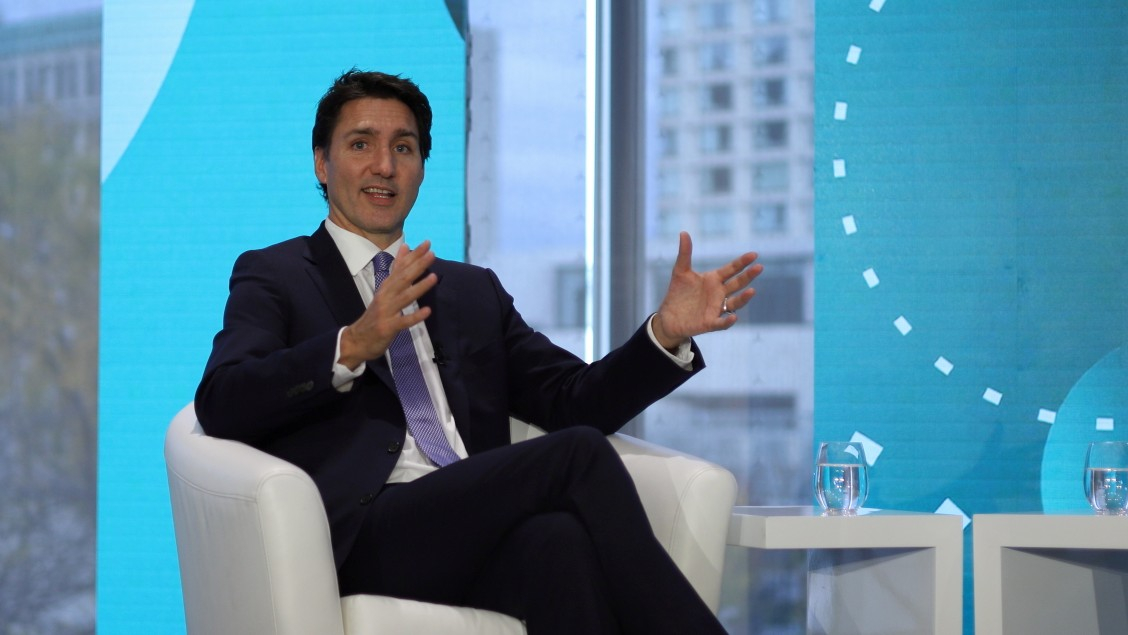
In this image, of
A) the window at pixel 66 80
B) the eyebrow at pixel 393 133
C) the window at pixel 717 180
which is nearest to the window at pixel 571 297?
the window at pixel 717 180

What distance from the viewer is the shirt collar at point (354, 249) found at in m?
2.20

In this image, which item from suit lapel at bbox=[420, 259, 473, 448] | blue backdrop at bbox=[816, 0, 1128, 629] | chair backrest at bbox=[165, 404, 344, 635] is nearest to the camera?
chair backrest at bbox=[165, 404, 344, 635]

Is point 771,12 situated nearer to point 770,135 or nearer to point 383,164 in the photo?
point 770,135

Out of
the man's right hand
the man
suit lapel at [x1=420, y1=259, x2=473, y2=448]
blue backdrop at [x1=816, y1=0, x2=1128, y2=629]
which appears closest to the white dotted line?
blue backdrop at [x1=816, y1=0, x2=1128, y2=629]

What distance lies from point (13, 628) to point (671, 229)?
2.28 metres

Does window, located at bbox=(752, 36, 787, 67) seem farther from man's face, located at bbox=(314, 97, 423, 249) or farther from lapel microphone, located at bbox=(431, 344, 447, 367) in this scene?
lapel microphone, located at bbox=(431, 344, 447, 367)

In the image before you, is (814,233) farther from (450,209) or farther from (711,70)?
(450,209)

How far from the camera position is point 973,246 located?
315cm

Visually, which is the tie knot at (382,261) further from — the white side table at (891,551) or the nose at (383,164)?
the white side table at (891,551)

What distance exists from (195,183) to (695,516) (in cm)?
206

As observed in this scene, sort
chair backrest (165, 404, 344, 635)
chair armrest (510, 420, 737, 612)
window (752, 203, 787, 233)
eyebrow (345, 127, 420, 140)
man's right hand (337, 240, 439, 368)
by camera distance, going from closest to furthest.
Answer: chair backrest (165, 404, 344, 635)
man's right hand (337, 240, 439, 368)
chair armrest (510, 420, 737, 612)
eyebrow (345, 127, 420, 140)
window (752, 203, 787, 233)

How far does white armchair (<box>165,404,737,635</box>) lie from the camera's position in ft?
5.34

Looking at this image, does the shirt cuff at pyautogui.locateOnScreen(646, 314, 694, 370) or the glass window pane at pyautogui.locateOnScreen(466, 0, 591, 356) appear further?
the glass window pane at pyautogui.locateOnScreen(466, 0, 591, 356)

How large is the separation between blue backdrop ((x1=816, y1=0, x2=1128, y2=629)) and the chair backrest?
187 centimetres
